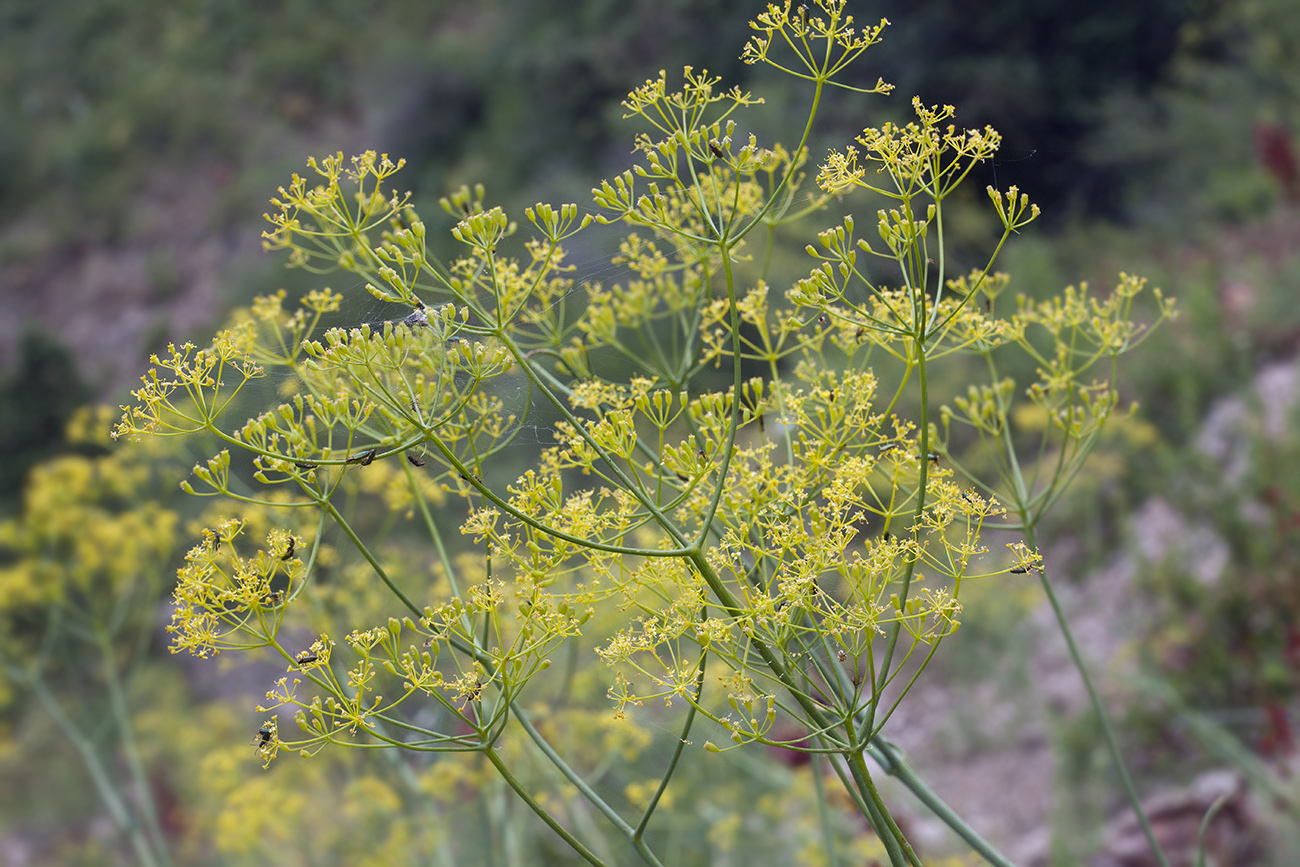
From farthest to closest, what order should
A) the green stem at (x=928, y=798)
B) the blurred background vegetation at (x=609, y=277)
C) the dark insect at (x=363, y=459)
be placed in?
the blurred background vegetation at (x=609, y=277) < the green stem at (x=928, y=798) < the dark insect at (x=363, y=459)

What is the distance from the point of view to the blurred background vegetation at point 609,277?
344cm

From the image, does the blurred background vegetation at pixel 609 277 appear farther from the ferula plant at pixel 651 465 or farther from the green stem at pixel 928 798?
the green stem at pixel 928 798

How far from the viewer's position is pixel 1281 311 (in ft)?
20.7

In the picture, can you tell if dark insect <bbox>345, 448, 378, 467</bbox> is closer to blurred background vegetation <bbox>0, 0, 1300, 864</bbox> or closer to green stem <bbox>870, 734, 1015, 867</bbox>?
blurred background vegetation <bbox>0, 0, 1300, 864</bbox>

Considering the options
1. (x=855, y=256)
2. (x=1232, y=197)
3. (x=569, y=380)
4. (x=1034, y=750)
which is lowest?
(x=855, y=256)

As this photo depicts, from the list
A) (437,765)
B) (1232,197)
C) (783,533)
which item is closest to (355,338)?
(783,533)

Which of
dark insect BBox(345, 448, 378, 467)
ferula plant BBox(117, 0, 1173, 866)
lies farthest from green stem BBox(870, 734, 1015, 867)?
dark insect BBox(345, 448, 378, 467)

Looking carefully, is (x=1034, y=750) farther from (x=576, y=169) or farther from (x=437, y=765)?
(x=576, y=169)

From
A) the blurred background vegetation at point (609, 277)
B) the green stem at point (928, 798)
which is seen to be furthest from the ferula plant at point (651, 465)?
the blurred background vegetation at point (609, 277)

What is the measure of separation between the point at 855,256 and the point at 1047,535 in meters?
6.62

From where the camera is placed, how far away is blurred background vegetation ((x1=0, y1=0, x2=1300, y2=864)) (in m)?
3.44

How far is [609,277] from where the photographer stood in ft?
4.61

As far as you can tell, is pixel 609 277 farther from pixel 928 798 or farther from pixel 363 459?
pixel 928 798

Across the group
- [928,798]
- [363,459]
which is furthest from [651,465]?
[928,798]
